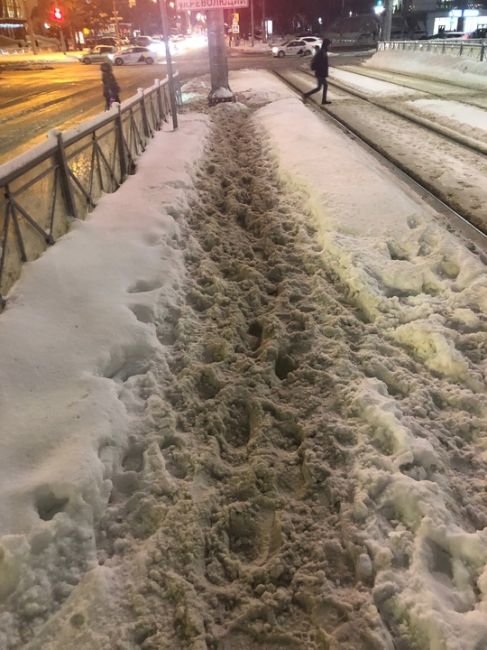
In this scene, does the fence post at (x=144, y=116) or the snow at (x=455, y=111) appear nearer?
the fence post at (x=144, y=116)

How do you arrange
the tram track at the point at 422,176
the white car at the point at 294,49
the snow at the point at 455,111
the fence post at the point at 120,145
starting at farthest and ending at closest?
the white car at the point at 294,49
the snow at the point at 455,111
the fence post at the point at 120,145
the tram track at the point at 422,176

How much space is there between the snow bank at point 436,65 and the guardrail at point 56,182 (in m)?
16.7

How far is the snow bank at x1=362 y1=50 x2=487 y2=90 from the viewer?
22172 millimetres

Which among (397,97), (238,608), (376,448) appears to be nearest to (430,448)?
(376,448)

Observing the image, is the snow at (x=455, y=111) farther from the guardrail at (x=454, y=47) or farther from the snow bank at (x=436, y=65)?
the guardrail at (x=454, y=47)

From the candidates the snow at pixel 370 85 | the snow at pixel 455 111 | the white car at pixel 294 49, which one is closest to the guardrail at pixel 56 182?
the snow at pixel 455 111

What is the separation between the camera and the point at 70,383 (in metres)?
3.35

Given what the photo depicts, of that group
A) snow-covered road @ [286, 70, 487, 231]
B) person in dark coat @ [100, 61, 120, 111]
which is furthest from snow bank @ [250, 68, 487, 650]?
person in dark coat @ [100, 61, 120, 111]

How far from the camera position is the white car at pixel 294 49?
136ft

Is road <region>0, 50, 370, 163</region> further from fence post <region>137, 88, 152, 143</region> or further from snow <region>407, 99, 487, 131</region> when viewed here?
snow <region>407, 99, 487, 131</region>

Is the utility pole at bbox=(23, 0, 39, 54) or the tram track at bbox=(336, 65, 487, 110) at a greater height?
the utility pole at bbox=(23, 0, 39, 54)

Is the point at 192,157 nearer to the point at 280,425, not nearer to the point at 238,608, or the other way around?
the point at 280,425

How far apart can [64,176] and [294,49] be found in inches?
1641

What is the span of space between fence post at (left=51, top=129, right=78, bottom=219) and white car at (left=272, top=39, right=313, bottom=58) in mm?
41135
